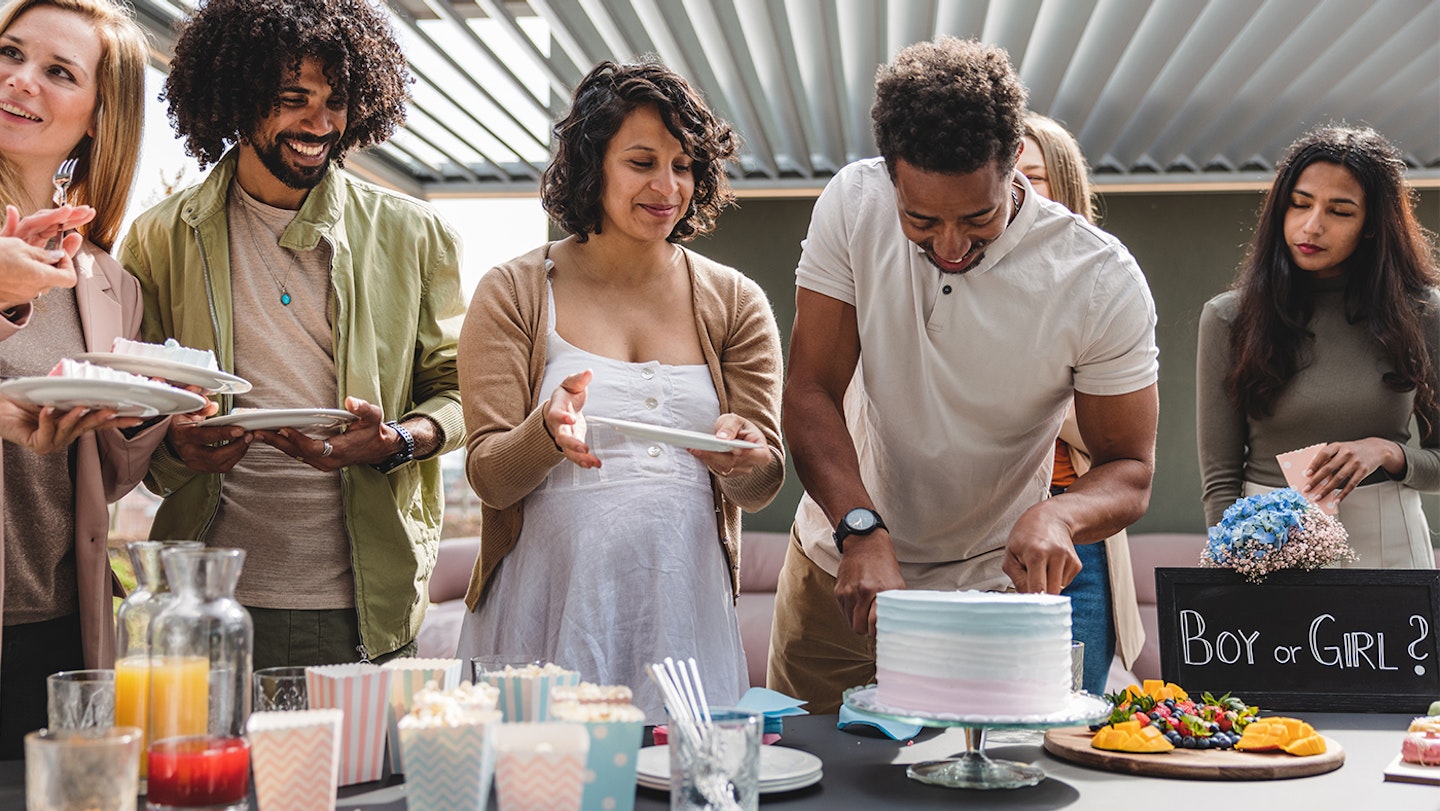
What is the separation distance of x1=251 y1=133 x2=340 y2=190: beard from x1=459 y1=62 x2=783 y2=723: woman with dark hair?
454 mm

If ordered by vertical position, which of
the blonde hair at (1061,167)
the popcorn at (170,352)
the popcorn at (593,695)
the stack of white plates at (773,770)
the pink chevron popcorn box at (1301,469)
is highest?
the blonde hair at (1061,167)

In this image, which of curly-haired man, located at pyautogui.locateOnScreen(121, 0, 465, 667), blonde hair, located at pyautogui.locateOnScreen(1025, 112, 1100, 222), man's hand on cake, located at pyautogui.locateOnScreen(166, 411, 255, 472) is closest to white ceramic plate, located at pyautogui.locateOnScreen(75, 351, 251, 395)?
man's hand on cake, located at pyautogui.locateOnScreen(166, 411, 255, 472)

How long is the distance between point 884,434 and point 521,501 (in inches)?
25.7

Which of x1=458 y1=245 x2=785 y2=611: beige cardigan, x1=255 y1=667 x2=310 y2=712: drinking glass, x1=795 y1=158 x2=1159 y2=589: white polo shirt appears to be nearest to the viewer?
x1=255 y1=667 x2=310 y2=712: drinking glass

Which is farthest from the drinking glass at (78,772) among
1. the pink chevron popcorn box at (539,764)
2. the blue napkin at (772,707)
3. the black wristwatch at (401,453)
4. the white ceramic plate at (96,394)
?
Result: the black wristwatch at (401,453)

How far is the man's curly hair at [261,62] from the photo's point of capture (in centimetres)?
224

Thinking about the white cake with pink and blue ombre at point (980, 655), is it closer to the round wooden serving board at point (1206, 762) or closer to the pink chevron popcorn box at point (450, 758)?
the round wooden serving board at point (1206, 762)

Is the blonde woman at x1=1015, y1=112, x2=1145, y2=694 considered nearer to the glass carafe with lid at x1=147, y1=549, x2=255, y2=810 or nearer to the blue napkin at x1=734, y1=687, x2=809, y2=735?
the blue napkin at x1=734, y1=687, x2=809, y2=735

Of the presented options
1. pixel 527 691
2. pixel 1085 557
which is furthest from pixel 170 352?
pixel 1085 557

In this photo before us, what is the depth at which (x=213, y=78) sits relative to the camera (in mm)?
2311

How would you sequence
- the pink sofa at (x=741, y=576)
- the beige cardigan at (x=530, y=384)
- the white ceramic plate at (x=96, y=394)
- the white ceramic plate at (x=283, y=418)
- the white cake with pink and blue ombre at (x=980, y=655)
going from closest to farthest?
the white cake with pink and blue ombre at (x=980, y=655), the white ceramic plate at (x=96, y=394), the white ceramic plate at (x=283, y=418), the beige cardigan at (x=530, y=384), the pink sofa at (x=741, y=576)

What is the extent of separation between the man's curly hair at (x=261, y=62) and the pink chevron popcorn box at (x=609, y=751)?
1.57 meters

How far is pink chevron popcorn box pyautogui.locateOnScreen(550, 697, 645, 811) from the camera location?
1.06 metres

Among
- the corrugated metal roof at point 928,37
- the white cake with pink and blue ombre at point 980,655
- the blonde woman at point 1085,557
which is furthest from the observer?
the corrugated metal roof at point 928,37
